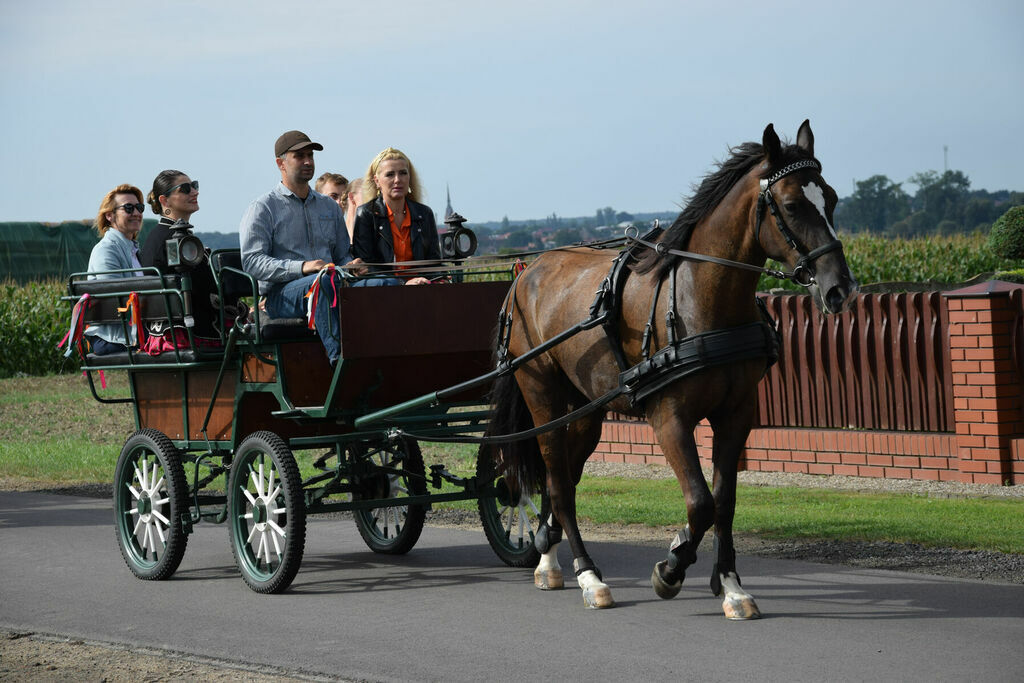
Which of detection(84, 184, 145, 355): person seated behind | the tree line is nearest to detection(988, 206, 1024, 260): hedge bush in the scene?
detection(84, 184, 145, 355): person seated behind

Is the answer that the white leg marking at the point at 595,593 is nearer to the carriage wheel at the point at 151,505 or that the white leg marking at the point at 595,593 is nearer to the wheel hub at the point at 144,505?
the carriage wheel at the point at 151,505

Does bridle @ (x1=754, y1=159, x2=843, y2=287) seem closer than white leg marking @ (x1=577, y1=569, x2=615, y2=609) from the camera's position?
Yes

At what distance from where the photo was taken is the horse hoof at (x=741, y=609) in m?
6.55

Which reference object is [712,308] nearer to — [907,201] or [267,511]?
[267,511]

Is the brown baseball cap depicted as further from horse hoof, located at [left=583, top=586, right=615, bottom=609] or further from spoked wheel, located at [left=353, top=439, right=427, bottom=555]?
horse hoof, located at [left=583, top=586, right=615, bottom=609]

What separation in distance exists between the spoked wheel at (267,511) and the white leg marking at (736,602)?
7.62 feet

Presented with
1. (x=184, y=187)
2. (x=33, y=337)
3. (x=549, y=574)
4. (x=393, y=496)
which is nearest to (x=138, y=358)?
(x=184, y=187)

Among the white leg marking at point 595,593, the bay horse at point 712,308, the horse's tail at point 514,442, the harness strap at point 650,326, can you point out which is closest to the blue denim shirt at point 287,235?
the horse's tail at point 514,442

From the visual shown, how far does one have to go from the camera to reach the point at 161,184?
9.10 meters

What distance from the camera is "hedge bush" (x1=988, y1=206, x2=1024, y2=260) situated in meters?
23.9

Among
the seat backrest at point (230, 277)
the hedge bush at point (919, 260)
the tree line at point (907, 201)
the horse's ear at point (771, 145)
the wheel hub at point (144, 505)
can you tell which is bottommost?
the wheel hub at point (144, 505)

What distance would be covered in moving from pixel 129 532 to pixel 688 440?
4.08 m

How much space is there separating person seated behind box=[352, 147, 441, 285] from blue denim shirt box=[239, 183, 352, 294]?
0.28m

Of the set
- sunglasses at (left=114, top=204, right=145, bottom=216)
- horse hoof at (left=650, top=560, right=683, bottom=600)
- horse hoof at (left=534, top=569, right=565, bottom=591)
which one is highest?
sunglasses at (left=114, top=204, right=145, bottom=216)
